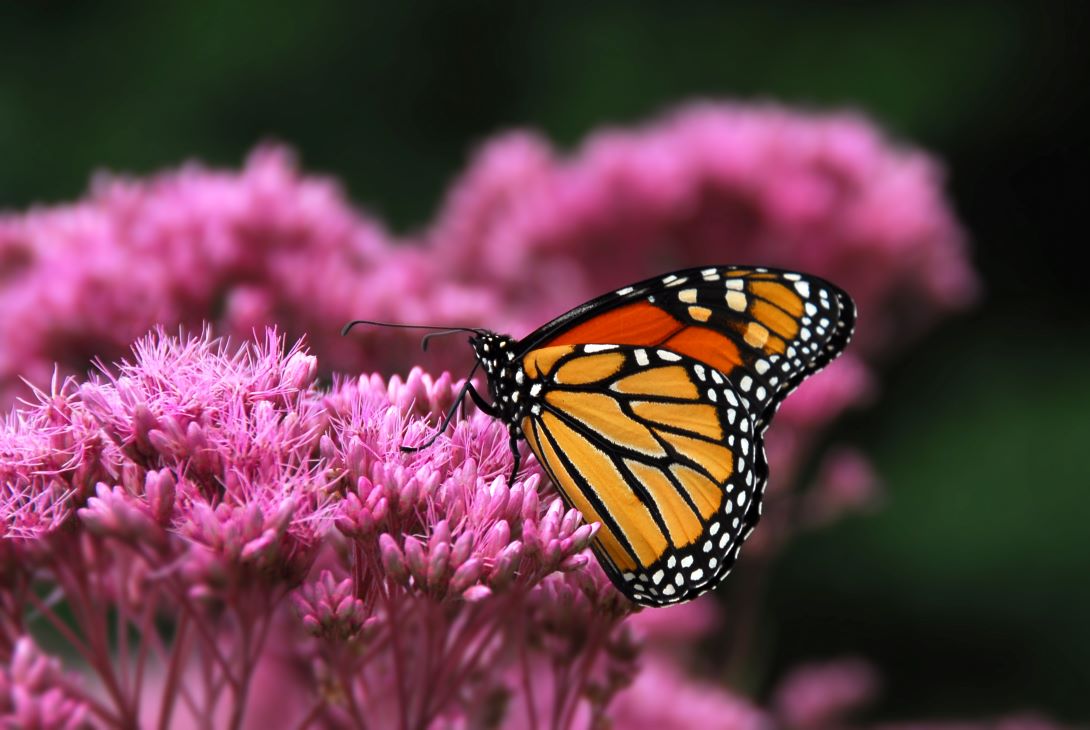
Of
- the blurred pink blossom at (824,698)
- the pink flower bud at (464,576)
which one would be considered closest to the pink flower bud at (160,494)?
the pink flower bud at (464,576)

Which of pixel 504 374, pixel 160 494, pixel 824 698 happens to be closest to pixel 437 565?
pixel 160 494

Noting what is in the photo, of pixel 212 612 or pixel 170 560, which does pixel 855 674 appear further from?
pixel 170 560

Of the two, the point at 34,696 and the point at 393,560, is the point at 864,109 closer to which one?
the point at 393,560

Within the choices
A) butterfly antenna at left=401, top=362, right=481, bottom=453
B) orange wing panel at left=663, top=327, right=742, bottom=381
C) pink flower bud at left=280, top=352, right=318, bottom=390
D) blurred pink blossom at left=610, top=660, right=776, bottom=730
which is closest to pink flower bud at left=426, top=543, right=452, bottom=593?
butterfly antenna at left=401, top=362, right=481, bottom=453

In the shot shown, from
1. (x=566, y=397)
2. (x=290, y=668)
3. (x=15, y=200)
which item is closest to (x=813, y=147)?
(x=566, y=397)

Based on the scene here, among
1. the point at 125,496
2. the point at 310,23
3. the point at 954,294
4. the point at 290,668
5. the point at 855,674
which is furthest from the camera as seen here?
the point at 310,23
